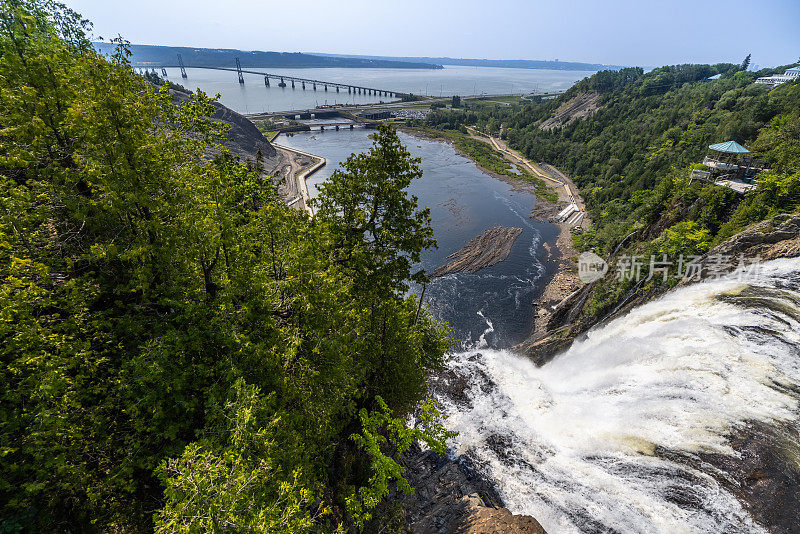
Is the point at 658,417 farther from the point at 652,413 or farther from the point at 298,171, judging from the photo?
the point at 298,171

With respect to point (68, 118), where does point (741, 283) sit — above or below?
below

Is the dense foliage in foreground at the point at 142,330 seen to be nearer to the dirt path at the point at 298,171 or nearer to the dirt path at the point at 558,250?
the dirt path at the point at 558,250

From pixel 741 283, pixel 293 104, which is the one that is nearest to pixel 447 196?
pixel 741 283

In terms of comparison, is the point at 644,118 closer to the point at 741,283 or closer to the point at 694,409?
the point at 741,283

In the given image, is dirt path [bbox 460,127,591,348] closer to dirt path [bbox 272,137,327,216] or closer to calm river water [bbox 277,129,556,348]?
calm river water [bbox 277,129,556,348]

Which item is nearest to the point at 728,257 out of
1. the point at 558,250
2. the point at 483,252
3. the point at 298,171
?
the point at 483,252

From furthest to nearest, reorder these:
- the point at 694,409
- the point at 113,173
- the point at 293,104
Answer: the point at 293,104 → the point at 694,409 → the point at 113,173

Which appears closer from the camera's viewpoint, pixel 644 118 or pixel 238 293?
pixel 238 293
